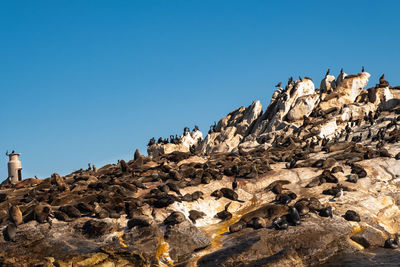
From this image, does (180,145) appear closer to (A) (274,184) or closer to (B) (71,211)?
(A) (274,184)

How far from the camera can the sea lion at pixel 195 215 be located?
27859 mm

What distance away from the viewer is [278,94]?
264ft

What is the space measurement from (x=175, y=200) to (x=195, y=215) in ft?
5.31

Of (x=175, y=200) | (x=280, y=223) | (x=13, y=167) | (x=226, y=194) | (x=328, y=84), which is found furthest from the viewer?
(x=328, y=84)

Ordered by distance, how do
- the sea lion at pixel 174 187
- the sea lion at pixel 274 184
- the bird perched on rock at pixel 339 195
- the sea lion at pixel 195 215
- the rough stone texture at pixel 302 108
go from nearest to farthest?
the sea lion at pixel 195 215
the bird perched on rock at pixel 339 195
the sea lion at pixel 174 187
the sea lion at pixel 274 184
the rough stone texture at pixel 302 108

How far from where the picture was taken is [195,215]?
1106 inches

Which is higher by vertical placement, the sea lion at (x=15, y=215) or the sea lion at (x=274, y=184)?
Answer: the sea lion at (x=274, y=184)

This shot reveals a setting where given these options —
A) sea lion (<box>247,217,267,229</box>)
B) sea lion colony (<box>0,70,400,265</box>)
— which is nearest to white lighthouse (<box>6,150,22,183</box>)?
sea lion colony (<box>0,70,400,265</box>)

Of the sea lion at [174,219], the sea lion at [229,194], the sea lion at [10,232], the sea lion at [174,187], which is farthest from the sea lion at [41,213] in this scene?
the sea lion at [229,194]

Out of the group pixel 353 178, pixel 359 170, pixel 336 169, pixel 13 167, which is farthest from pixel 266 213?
pixel 13 167

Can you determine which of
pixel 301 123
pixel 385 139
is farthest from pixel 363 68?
pixel 385 139

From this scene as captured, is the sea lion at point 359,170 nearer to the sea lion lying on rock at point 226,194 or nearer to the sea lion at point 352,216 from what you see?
the sea lion at point 352,216

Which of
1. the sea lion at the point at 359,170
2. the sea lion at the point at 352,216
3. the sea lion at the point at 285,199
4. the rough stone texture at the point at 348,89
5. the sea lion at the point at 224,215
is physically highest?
the rough stone texture at the point at 348,89

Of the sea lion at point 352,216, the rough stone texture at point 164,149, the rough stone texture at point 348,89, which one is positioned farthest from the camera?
the rough stone texture at point 164,149
